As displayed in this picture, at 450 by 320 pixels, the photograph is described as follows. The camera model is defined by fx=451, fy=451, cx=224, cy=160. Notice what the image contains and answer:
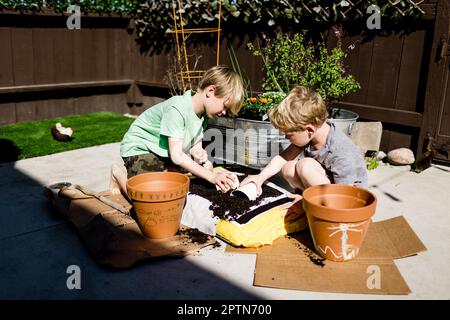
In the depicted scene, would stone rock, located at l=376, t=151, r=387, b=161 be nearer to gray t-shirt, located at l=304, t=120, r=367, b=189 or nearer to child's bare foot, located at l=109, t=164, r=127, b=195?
gray t-shirt, located at l=304, t=120, r=367, b=189

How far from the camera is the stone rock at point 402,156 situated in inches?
167

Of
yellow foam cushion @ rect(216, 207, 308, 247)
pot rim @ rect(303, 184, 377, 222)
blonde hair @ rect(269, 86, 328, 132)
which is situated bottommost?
yellow foam cushion @ rect(216, 207, 308, 247)

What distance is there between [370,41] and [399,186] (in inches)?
61.5

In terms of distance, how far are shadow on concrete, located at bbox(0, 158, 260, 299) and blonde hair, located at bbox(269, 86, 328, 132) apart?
82cm

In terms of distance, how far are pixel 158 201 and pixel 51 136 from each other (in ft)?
10.5

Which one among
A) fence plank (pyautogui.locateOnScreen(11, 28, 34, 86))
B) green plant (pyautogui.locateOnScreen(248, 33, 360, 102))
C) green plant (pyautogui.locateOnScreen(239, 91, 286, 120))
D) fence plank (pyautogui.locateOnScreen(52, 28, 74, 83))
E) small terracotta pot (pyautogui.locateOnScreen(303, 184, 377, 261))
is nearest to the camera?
small terracotta pot (pyautogui.locateOnScreen(303, 184, 377, 261))

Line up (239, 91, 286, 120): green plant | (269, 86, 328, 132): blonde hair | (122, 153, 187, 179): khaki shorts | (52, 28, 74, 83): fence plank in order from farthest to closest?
(52, 28, 74, 83): fence plank, (239, 91, 286, 120): green plant, (122, 153, 187, 179): khaki shorts, (269, 86, 328, 132): blonde hair

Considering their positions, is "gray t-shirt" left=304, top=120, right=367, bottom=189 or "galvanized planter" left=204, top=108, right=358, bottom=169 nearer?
"gray t-shirt" left=304, top=120, right=367, bottom=189

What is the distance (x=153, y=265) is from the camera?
7.64 feet

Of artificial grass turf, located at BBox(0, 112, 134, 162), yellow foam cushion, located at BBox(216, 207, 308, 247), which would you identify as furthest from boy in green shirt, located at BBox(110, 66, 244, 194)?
artificial grass turf, located at BBox(0, 112, 134, 162)

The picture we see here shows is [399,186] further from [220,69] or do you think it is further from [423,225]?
[220,69]

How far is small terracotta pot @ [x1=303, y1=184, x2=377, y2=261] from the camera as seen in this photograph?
2172 mm

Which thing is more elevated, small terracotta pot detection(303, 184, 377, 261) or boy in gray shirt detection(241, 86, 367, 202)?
boy in gray shirt detection(241, 86, 367, 202)

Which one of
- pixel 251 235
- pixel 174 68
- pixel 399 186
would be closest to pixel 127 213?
pixel 251 235
